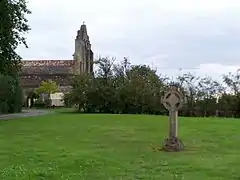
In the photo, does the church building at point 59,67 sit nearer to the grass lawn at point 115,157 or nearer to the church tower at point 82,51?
the church tower at point 82,51

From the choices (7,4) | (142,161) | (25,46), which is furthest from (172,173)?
(25,46)

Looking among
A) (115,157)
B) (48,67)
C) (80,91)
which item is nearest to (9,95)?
(80,91)

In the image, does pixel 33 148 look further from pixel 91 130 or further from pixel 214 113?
pixel 214 113

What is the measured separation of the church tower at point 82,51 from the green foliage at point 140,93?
54.9 metres

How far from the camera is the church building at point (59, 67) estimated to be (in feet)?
358

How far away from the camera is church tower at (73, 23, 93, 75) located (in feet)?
377

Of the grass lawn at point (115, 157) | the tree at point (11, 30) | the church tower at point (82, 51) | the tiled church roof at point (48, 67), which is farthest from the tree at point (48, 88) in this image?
the grass lawn at point (115, 157)

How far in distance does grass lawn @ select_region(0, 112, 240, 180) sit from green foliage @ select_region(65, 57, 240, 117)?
2908cm

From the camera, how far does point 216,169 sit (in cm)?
1259

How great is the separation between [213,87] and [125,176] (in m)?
45.1

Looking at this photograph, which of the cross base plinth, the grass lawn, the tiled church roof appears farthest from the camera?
the tiled church roof

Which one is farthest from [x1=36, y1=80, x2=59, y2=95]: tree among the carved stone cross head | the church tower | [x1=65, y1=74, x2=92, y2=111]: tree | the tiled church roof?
the carved stone cross head

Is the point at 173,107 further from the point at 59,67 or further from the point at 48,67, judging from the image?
the point at 48,67

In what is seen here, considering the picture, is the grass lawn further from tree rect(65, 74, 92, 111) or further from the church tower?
the church tower
